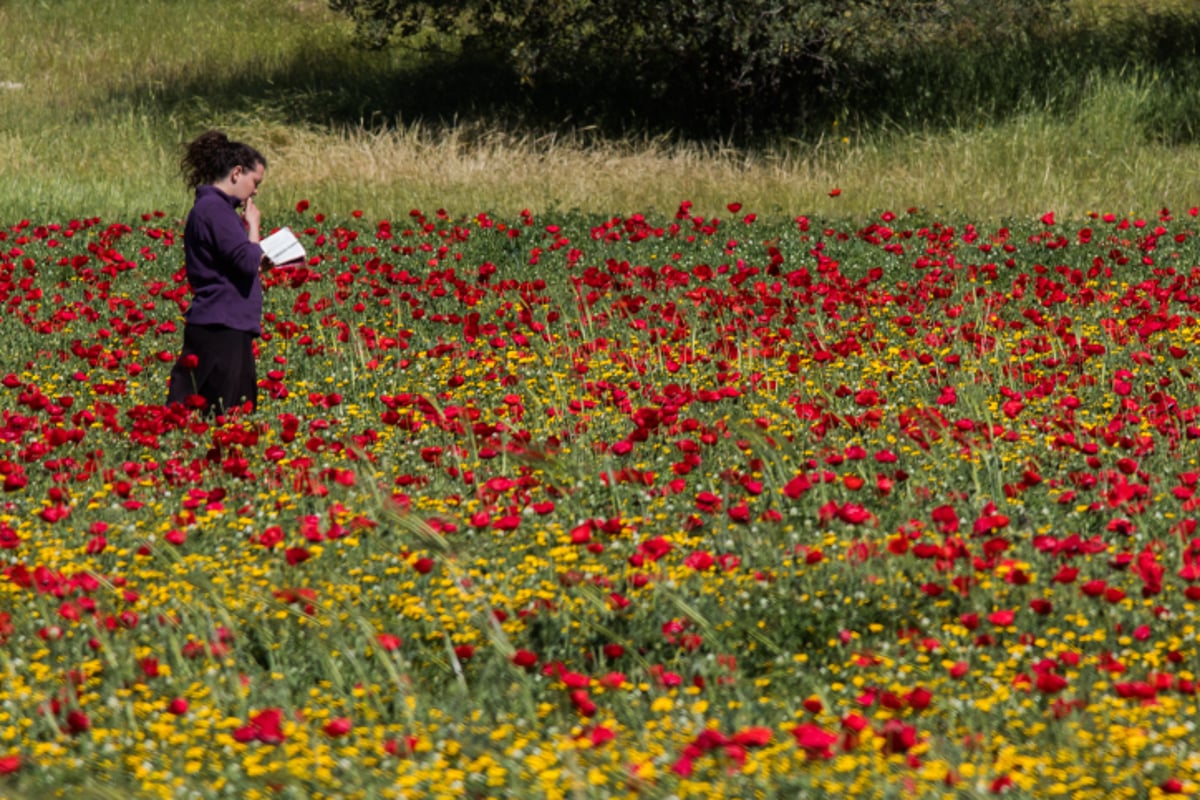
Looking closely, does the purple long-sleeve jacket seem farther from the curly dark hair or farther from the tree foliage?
the tree foliage

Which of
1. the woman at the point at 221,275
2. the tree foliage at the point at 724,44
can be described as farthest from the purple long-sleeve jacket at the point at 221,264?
the tree foliage at the point at 724,44

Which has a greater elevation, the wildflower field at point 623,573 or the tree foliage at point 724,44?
the tree foliage at point 724,44

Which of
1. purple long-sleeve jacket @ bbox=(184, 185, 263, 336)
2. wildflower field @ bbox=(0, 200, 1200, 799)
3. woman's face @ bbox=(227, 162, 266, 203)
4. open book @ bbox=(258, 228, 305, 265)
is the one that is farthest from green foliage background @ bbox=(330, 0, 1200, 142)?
open book @ bbox=(258, 228, 305, 265)

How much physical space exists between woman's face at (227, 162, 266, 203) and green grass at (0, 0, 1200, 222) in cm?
667

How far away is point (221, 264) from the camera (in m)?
7.39

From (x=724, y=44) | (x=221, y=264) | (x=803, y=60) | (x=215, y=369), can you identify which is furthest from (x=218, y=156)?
(x=803, y=60)

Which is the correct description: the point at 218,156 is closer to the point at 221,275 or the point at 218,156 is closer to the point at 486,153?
the point at 221,275

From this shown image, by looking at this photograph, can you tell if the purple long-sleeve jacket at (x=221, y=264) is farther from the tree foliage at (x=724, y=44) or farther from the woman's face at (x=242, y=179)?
the tree foliage at (x=724, y=44)

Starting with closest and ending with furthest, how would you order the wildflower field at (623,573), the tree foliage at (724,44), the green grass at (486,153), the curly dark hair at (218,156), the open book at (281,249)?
the wildflower field at (623,573)
the open book at (281,249)
the curly dark hair at (218,156)
the green grass at (486,153)
the tree foliage at (724,44)

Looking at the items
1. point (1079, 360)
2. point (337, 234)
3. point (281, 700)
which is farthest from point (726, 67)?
point (281, 700)

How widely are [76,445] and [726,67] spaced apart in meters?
13.5

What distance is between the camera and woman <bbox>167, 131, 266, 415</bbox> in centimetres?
729

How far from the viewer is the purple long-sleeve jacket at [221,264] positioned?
286 inches

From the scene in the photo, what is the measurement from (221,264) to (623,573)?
134 inches
